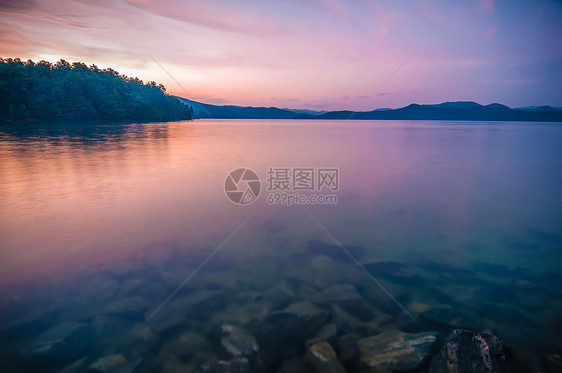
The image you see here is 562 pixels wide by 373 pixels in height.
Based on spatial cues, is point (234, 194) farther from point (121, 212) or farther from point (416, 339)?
point (416, 339)

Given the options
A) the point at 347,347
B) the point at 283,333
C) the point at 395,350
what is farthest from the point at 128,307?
the point at 395,350

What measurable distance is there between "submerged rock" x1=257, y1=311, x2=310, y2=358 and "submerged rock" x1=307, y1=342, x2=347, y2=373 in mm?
297

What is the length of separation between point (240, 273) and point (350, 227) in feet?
14.7

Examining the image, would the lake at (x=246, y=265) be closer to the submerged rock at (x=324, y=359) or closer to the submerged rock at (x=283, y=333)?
the submerged rock at (x=283, y=333)

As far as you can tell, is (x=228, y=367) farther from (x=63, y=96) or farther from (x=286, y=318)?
(x=63, y=96)

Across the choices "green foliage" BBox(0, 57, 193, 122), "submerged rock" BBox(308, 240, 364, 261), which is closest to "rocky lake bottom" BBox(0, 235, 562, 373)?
"submerged rock" BBox(308, 240, 364, 261)

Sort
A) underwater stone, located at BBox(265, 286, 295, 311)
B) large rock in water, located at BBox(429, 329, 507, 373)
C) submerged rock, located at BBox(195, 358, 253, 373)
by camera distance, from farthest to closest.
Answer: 1. underwater stone, located at BBox(265, 286, 295, 311)
2. submerged rock, located at BBox(195, 358, 253, 373)
3. large rock in water, located at BBox(429, 329, 507, 373)

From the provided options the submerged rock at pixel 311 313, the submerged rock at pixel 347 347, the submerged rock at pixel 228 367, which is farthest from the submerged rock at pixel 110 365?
the submerged rock at pixel 347 347

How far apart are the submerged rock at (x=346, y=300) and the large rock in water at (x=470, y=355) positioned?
144 cm

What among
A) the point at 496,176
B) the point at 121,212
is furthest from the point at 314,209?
the point at 496,176

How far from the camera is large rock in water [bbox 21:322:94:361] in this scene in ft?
13.9

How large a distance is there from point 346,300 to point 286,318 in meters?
1.38

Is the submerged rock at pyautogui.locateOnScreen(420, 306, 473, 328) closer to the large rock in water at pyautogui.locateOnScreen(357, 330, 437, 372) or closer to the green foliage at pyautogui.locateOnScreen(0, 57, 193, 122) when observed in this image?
the large rock in water at pyautogui.locateOnScreen(357, 330, 437, 372)

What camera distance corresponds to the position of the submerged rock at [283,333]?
438cm
